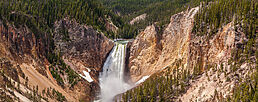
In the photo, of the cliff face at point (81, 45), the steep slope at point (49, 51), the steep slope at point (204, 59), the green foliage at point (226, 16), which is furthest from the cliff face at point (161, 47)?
the steep slope at point (49, 51)

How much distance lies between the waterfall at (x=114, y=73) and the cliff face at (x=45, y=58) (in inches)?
64.4

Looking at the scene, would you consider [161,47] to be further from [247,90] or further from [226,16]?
[247,90]

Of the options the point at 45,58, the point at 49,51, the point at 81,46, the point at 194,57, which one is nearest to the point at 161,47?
the point at 194,57

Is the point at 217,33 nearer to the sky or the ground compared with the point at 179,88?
nearer to the sky

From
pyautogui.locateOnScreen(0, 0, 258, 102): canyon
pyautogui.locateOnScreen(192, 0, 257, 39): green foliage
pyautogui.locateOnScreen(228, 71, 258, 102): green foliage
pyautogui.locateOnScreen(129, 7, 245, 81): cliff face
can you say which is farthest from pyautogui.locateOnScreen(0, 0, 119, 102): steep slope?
pyautogui.locateOnScreen(228, 71, 258, 102): green foliage

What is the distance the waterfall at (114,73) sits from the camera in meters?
63.2

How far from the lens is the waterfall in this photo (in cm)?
6316

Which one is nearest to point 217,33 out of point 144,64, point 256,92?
point 256,92

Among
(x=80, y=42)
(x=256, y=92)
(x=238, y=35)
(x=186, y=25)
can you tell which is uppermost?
(x=80, y=42)

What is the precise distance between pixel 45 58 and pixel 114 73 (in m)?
16.3

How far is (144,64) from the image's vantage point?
62.8 meters

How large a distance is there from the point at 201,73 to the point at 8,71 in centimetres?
2910

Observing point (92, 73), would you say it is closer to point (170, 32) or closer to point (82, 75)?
point (82, 75)

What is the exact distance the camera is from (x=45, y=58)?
192 ft
